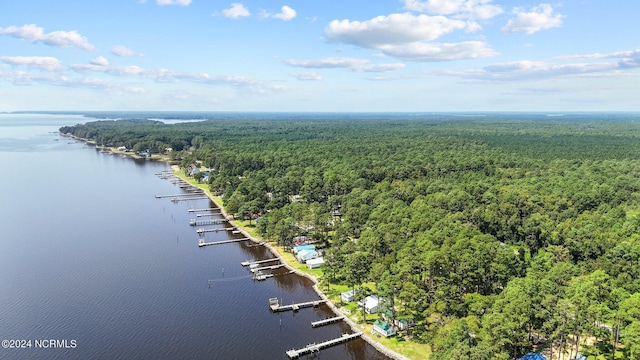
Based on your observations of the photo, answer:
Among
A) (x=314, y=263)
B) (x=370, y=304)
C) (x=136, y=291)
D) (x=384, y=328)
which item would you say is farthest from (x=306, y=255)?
(x=136, y=291)

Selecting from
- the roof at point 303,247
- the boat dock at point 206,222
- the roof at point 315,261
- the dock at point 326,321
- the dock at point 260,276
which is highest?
the roof at point 303,247

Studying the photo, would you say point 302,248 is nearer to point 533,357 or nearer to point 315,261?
point 315,261

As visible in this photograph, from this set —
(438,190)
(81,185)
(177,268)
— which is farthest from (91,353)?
(81,185)

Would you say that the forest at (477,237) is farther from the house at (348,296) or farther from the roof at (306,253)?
the roof at (306,253)

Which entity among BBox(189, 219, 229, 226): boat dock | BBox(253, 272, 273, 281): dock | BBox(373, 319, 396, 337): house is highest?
BBox(189, 219, 229, 226): boat dock

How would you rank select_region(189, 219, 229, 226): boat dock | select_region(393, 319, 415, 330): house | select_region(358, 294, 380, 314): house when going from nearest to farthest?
1. select_region(393, 319, 415, 330): house
2. select_region(358, 294, 380, 314): house
3. select_region(189, 219, 229, 226): boat dock

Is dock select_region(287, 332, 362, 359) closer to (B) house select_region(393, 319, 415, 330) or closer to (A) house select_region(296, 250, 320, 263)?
(B) house select_region(393, 319, 415, 330)

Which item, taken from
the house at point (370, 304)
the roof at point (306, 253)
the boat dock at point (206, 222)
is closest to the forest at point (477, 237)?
the house at point (370, 304)

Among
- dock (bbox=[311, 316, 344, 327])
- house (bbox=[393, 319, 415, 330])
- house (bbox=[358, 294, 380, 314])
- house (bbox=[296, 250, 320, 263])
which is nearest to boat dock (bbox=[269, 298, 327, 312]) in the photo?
dock (bbox=[311, 316, 344, 327])
